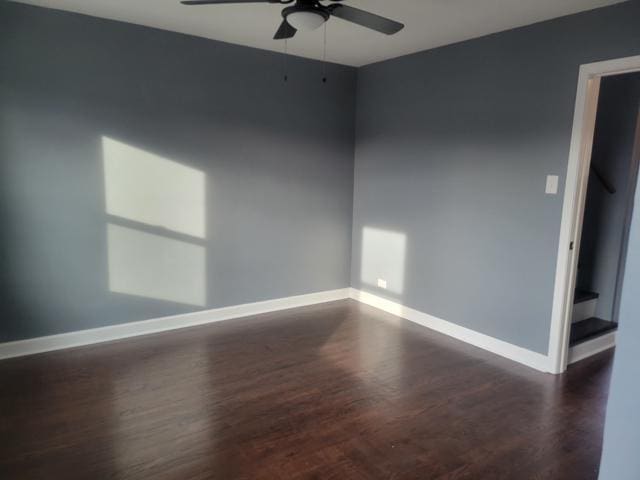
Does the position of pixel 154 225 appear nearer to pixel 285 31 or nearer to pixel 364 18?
pixel 285 31

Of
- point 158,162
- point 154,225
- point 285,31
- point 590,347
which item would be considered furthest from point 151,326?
point 590,347

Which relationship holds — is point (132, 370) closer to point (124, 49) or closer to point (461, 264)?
point (124, 49)

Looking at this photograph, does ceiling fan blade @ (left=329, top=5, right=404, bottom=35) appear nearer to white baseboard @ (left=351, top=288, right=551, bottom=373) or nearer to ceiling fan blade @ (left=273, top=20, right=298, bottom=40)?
ceiling fan blade @ (left=273, top=20, right=298, bottom=40)

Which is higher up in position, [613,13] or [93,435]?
[613,13]

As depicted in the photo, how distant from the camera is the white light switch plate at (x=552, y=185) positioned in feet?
9.84

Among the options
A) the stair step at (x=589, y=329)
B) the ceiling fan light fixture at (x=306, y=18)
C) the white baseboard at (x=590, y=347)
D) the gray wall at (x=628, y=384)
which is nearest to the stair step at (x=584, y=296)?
the stair step at (x=589, y=329)

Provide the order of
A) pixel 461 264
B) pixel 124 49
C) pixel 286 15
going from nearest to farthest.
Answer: pixel 286 15, pixel 124 49, pixel 461 264

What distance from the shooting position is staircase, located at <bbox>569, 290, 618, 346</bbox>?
3457mm

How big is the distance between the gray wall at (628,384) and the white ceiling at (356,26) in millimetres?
2568

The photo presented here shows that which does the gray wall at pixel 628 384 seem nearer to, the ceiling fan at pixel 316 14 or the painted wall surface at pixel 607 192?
the ceiling fan at pixel 316 14

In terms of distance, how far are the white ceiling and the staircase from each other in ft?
7.66

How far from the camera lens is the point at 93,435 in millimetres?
2275

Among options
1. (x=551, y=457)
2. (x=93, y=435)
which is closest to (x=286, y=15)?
(x=93, y=435)

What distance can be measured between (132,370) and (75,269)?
0.93m
